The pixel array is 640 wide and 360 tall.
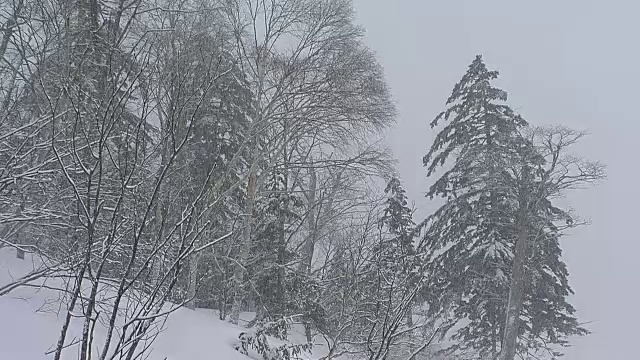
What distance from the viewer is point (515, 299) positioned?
13.3 meters

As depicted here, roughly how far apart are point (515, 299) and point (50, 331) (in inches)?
419

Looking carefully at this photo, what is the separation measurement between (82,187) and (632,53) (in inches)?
7511

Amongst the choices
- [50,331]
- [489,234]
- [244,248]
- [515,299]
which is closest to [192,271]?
[50,331]

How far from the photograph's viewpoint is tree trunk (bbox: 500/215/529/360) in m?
13.2

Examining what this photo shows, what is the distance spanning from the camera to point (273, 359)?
866 centimetres

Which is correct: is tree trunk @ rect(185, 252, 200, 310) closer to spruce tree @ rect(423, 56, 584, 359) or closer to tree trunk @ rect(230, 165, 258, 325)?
tree trunk @ rect(230, 165, 258, 325)

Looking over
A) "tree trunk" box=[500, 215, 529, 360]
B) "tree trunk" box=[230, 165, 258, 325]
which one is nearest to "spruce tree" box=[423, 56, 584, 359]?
"tree trunk" box=[500, 215, 529, 360]

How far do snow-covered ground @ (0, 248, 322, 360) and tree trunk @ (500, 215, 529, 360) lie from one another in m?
7.10

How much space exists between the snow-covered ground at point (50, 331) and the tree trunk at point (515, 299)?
7.10 metres

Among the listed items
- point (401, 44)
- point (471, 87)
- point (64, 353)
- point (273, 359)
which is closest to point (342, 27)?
point (471, 87)

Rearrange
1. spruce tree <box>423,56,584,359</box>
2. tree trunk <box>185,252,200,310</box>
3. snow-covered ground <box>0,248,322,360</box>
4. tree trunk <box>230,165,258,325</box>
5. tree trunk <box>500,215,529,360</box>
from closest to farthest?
tree trunk <box>185,252,200,310</box>
snow-covered ground <box>0,248,322,360</box>
tree trunk <box>230,165,258,325</box>
tree trunk <box>500,215,529,360</box>
spruce tree <box>423,56,584,359</box>

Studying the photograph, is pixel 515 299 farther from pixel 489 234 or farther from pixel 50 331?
pixel 50 331

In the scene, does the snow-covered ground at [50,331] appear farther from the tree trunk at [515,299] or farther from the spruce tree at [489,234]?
the tree trunk at [515,299]

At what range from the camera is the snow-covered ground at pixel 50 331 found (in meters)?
5.89
